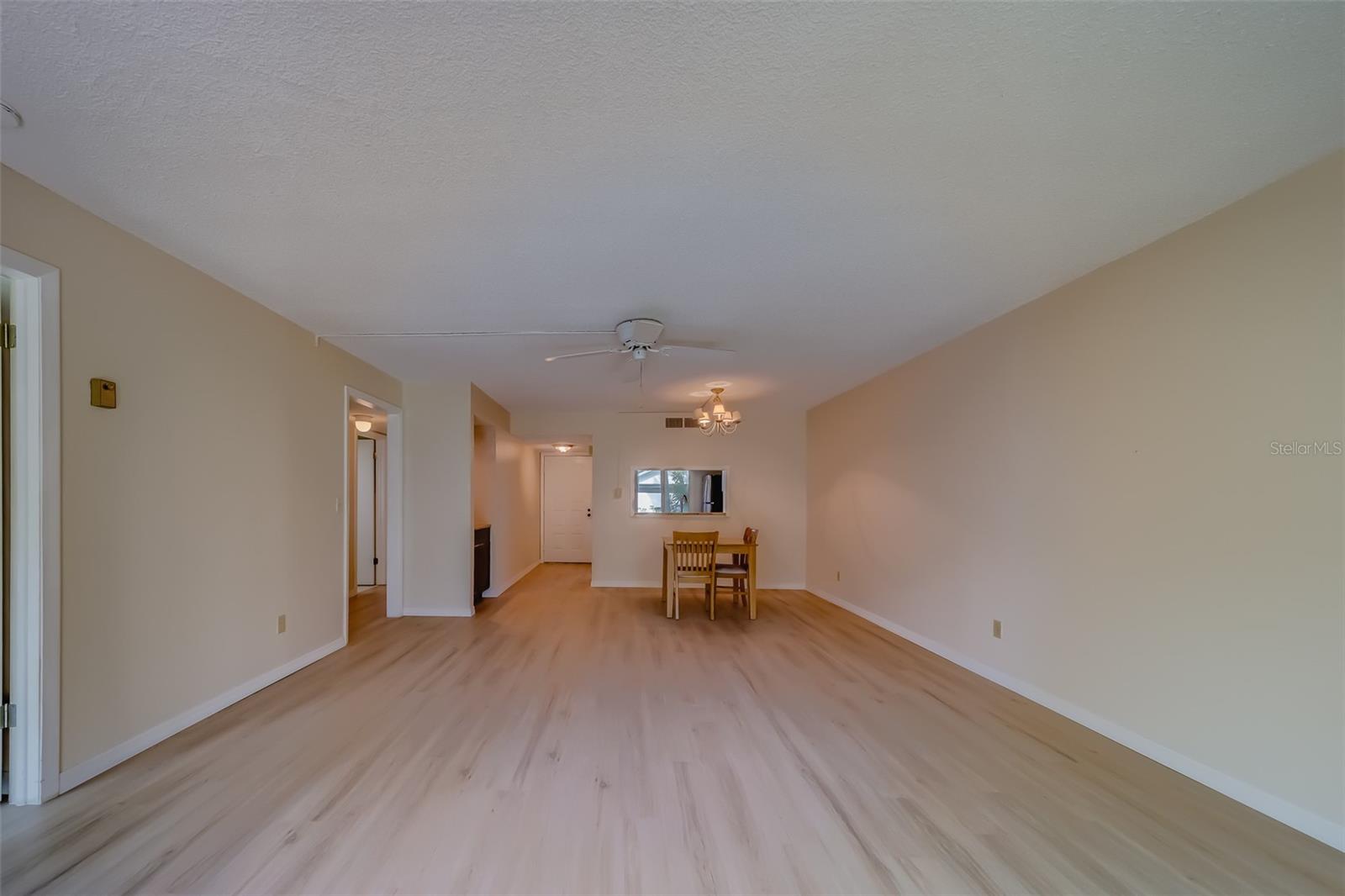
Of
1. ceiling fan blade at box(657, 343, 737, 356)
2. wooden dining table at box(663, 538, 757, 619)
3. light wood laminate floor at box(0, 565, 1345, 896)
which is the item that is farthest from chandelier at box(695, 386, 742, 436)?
light wood laminate floor at box(0, 565, 1345, 896)

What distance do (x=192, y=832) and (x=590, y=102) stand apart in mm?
2759

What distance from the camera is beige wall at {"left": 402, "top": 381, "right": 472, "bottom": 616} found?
16.1 ft

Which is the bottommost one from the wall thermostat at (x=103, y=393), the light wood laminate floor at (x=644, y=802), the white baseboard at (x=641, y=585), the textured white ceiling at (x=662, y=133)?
the white baseboard at (x=641, y=585)

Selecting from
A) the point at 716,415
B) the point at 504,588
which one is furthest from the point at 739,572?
the point at 504,588

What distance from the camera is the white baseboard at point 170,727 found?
1.97m

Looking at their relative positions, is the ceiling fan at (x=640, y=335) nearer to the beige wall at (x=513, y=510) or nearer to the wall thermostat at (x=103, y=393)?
the wall thermostat at (x=103, y=393)

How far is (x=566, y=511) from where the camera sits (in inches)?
346

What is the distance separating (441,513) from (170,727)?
2.65 m

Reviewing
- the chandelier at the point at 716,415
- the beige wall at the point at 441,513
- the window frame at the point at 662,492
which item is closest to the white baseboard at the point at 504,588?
the beige wall at the point at 441,513

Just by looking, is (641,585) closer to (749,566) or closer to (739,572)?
(739,572)

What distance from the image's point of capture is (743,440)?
668 cm

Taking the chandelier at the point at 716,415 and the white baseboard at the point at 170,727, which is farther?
the chandelier at the point at 716,415

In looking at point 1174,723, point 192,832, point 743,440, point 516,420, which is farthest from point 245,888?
point 743,440

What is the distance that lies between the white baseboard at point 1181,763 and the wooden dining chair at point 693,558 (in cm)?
219
